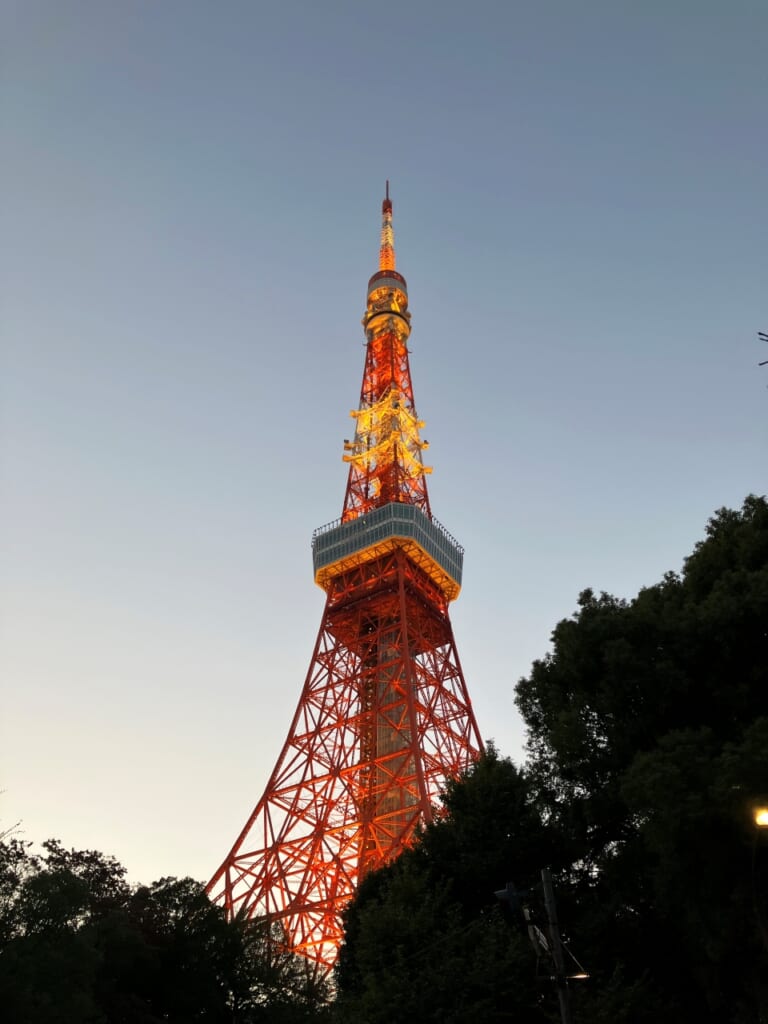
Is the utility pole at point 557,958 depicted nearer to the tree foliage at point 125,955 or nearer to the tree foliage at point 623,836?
the tree foliage at point 623,836

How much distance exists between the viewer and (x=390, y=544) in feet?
125

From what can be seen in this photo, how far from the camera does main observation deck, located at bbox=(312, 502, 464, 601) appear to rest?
125 ft

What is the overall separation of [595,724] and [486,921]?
3910 millimetres

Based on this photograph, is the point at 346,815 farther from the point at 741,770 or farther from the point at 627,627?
the point at 741,770

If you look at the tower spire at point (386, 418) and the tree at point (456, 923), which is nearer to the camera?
the tree at point (456, 923)

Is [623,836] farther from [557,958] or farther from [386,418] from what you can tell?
[386,418]

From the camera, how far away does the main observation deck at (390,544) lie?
38250 millimetres

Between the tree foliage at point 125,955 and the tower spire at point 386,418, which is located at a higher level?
the tower spire at point 386,418

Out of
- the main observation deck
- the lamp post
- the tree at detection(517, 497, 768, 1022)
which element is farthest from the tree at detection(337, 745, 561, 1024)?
the main observation deck

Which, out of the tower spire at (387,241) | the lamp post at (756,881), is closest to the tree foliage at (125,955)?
the lamp post at (756,881)

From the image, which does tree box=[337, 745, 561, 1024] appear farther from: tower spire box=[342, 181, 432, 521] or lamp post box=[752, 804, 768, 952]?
tower spire box=[342, 181, 432, 521]

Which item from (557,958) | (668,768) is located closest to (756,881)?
(668,768)

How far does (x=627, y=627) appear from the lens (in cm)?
1691

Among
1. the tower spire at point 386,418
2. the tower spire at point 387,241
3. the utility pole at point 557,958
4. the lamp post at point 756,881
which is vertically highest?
the tower spire at point 387,241
